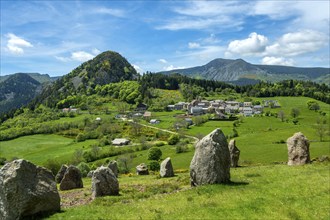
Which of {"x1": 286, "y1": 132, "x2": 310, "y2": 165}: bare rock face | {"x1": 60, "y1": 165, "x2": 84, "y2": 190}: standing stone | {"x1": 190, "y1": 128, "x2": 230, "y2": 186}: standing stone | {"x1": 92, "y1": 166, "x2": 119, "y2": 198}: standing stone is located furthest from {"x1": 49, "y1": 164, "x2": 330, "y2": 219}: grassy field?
A: {"x1": 60, "y1": 165, "x2": 84, "y2": 190}: standing stone

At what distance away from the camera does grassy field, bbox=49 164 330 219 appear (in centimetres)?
1836

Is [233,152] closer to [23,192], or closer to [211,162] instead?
[211,162]

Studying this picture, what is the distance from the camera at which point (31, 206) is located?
67.5 ft

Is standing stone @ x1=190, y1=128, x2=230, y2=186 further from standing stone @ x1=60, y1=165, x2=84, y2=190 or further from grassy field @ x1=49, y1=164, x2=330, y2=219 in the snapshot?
standing stone @ x1=60, y1=165, x2=84, y2=190

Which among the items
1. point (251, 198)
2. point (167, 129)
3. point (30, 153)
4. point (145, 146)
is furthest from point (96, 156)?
point (251, 198)

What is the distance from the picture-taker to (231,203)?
19.8 m

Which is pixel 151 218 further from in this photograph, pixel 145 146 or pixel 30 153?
pixel 30 153

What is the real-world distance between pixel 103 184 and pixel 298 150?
24.8 m

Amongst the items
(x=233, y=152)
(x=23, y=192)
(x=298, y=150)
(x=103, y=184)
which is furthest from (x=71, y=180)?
(x=298, y=150)

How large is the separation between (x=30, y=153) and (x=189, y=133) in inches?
2925

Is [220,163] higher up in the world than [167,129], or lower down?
higher up

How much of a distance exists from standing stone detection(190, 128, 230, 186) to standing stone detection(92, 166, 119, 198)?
23.6 ft

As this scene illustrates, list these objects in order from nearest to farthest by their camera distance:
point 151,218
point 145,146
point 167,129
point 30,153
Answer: point 151,218, point 145,146, point 30,153, point 167,129

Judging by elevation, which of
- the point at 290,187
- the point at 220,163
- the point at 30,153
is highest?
the point at 220,163
